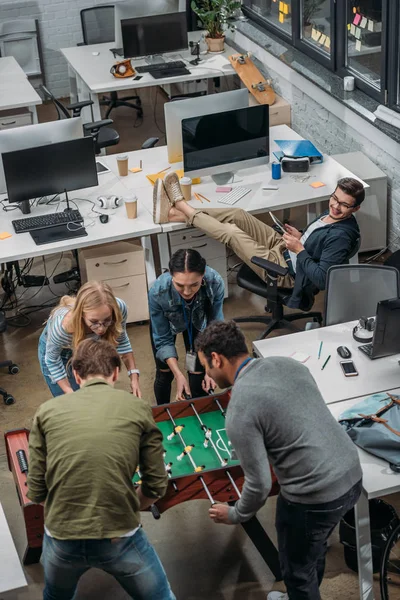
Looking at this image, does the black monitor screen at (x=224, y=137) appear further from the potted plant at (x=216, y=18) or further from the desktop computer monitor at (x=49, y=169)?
the potted plant at (x=216, y=18)

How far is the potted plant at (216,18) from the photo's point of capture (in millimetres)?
8500

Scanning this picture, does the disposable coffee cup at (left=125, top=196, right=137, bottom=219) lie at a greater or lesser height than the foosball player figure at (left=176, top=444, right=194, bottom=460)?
greater

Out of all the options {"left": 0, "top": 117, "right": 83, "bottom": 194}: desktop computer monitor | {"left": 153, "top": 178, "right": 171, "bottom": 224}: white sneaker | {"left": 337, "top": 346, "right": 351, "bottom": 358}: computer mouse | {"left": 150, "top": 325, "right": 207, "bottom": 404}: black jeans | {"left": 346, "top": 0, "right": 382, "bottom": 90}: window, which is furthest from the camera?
{"left": 346, "top": 0, "right": 382, "bottom": 90}: window

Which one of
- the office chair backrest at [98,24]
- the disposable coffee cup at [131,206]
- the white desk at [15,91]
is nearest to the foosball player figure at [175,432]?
the disposable coffee cup at [131,206]

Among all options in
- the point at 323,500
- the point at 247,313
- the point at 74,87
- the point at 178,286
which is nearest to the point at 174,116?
the point at 247,313

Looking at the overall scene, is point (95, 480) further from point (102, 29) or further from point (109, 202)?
point (102, 29)

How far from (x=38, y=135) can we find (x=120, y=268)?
3.54ft

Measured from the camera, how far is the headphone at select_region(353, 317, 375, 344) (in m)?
4.54

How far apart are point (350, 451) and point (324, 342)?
1.33 meters

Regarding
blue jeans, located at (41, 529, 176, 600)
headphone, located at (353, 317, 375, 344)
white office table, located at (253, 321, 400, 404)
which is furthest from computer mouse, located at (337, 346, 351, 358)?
blue jeans, located at (41, 529, 176, 600)

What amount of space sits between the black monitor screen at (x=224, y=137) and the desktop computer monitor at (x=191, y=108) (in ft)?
1.06

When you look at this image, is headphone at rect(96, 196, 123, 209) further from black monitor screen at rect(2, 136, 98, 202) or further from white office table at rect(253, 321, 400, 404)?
white office table at rect(253, 321, 400, 404)

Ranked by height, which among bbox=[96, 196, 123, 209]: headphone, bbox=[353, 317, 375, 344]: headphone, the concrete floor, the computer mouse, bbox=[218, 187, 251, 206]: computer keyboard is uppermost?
bbox=[96, 196, 123, 209]: headphone

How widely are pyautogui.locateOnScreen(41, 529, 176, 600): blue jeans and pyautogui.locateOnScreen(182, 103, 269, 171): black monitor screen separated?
11.2 ft
